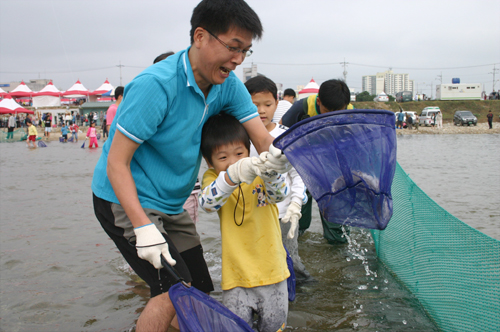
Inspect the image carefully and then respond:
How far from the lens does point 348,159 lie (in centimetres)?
168

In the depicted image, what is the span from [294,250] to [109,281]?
1.86 m

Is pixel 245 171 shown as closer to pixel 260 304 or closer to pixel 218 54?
pixel 218 54

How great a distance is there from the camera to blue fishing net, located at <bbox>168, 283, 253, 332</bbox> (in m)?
1.68

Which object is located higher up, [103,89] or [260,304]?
[103,89]

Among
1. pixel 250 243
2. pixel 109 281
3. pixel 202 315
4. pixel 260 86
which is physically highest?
pixel 260 86

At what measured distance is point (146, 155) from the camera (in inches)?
78.9

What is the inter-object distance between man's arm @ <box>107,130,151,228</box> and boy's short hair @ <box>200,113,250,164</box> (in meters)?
0.54

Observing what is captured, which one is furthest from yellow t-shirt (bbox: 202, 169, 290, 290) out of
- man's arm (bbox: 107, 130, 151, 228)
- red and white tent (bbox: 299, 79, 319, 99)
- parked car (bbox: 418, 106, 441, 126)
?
parked car (bbox: 418, 106, 441, 126)

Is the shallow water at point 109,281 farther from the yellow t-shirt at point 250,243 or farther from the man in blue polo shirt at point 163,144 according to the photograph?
the man in blue polo shirt at point 163,144

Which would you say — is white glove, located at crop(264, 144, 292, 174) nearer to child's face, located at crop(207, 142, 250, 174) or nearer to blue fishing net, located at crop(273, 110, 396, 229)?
blue fishing net, located at crop(273, 110, 396, 229)

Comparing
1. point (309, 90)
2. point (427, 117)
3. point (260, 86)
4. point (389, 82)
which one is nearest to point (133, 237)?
point (260, 86)

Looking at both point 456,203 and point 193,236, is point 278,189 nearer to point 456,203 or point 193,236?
point 193,236

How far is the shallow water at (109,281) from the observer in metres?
2.99

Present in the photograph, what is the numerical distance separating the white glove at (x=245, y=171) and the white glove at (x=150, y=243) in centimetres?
45
